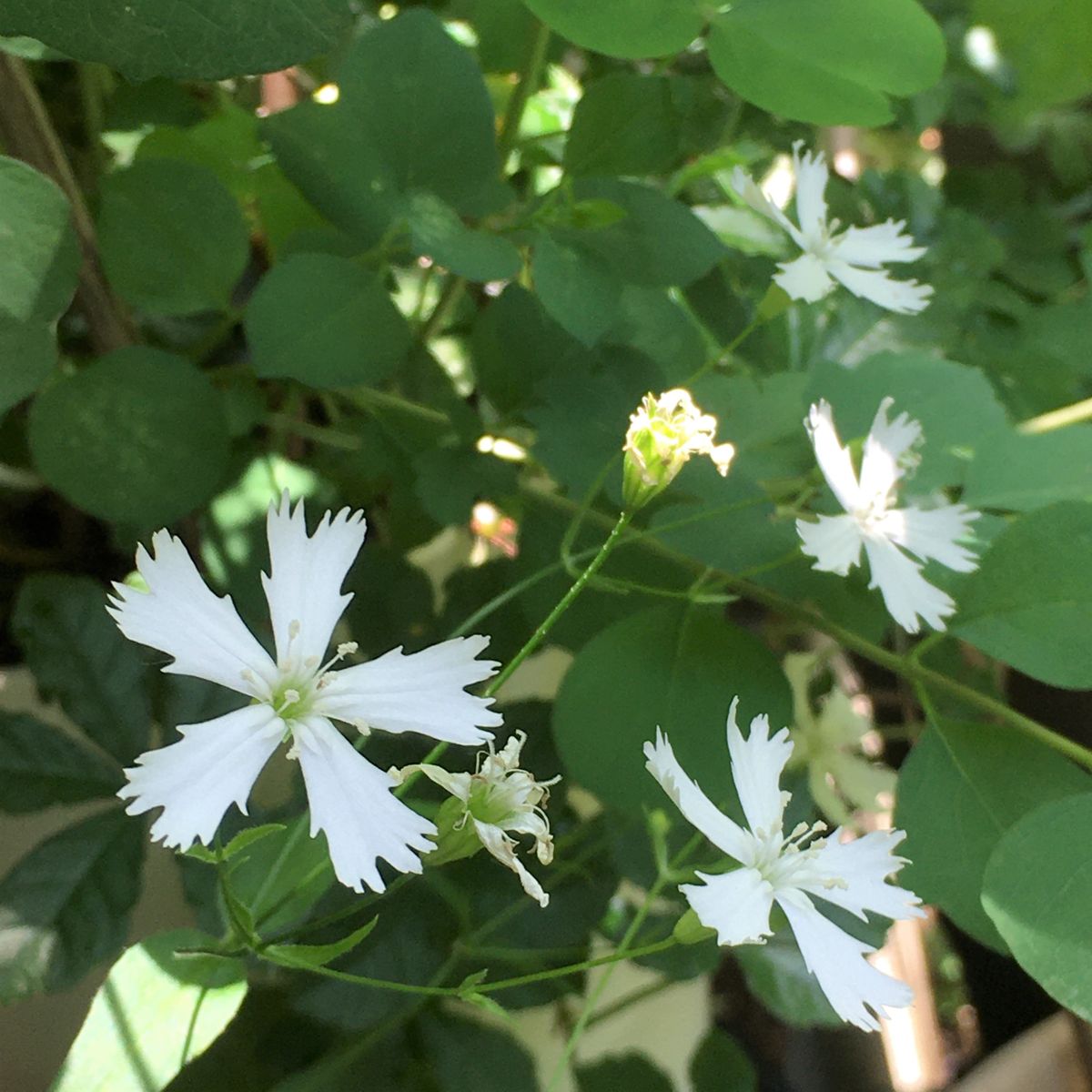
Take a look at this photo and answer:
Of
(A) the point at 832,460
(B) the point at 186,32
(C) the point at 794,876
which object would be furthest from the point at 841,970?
(B) the point at 186,32

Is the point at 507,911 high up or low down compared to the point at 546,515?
down

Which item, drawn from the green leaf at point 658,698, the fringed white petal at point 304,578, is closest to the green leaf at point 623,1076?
the green leaf at point 658,698

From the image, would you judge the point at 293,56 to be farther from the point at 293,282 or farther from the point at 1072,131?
the point at 1072,131

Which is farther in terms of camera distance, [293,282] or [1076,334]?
[1076,334]

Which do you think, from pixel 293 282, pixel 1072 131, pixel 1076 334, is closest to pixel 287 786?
pixel 293 282

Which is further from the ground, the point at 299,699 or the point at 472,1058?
the point at 299,699

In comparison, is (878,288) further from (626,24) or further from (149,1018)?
(149,1018)
